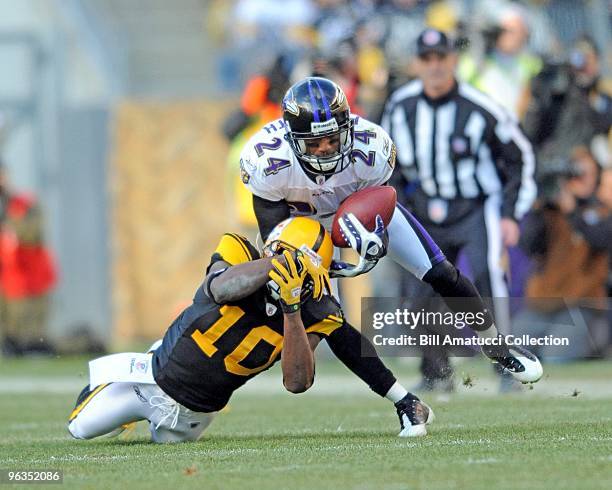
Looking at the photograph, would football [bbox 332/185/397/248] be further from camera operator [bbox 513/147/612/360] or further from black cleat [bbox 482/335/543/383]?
camera operator [bbox 513/147/612/360]

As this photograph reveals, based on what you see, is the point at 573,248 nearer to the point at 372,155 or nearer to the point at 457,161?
the point at 457,161

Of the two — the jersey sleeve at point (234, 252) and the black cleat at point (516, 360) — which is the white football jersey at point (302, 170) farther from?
the black cleat at point (516, 360)

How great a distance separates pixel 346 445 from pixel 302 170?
111 centimetres

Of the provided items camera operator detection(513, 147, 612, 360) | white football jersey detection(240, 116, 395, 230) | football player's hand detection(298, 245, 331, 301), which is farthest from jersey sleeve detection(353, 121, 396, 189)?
camera operator detection(513, 147, 612, 360)

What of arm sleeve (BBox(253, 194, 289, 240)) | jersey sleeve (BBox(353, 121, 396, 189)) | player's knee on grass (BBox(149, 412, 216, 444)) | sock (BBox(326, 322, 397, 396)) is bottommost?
player's knee on grass (BBox(149, 412, 216, 444))

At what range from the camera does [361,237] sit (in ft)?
17.2

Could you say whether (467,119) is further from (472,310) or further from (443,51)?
(472,310)

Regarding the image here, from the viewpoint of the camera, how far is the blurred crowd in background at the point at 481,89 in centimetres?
991

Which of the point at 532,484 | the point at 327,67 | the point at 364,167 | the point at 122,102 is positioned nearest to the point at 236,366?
the point at 364,167

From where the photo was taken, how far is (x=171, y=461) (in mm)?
4875

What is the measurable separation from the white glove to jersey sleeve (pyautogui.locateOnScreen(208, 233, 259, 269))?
422mm

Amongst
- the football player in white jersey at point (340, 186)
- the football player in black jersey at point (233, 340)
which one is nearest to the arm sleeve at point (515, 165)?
the football player in white jersey at point (340, 186)

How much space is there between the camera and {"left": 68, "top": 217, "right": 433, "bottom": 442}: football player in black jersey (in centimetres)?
514

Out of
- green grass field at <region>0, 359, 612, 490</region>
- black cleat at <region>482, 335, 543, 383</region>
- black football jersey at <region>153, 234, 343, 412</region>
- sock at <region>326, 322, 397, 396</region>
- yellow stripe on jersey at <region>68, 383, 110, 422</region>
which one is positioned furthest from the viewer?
black cleat at <region>482, 335, 543, 383</region>
